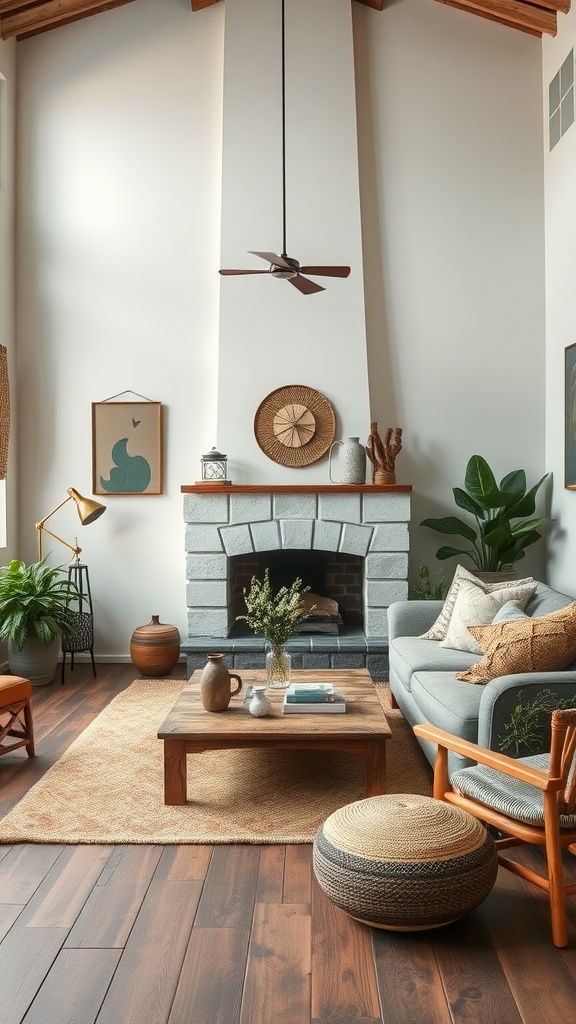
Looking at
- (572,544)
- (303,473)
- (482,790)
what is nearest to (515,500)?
(572,544)

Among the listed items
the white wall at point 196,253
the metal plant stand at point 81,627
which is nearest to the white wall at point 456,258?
the white wall at point 196,253

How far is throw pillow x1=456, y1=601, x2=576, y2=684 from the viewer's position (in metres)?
3.32

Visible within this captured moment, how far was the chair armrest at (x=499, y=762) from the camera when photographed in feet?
7.55

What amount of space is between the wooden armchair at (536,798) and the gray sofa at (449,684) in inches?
10.4

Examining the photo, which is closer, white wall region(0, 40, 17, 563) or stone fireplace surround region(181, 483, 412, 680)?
stone fireplace surround region(181, 483, 412, 680)

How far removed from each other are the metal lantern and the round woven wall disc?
0.99 ft

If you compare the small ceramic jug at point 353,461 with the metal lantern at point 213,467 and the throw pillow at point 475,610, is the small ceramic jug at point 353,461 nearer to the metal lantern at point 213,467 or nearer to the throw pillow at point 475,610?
the metal lantern at point 213,467

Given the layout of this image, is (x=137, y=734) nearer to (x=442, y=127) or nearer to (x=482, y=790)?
(x=482, y=790)

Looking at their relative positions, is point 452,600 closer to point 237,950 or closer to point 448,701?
point 448,701

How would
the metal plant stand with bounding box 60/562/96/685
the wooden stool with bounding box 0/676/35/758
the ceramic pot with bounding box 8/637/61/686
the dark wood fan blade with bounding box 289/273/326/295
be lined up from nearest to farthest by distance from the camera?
1. the wooden stool with bounding box 0/676/35/758
2. the dark wood fan blade with bounding box 289/273/326/295
3. the ceramic pot with bounding box 8/637/61/686
4. the metal plant stand with bounding box 60/562/96/685

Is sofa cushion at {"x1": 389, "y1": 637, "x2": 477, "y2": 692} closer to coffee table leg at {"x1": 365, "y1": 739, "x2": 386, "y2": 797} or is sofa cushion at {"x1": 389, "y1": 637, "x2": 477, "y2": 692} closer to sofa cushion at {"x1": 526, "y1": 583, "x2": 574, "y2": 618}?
sofa cushion at {"x1": 526, "y1": 583, "x2": 574, "y2": 618}

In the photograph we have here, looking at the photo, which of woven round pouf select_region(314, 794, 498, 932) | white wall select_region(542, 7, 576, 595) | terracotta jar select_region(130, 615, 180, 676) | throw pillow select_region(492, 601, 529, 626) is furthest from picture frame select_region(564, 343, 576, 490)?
woven round pouf select_region(314, 794, 498, 932)

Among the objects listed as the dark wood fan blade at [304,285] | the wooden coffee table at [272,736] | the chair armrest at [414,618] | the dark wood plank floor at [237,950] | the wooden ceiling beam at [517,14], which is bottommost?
the dark wood plank floor at [237,950]

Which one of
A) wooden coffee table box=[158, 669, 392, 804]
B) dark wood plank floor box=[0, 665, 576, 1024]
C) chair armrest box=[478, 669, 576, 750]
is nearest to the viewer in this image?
dark wood plank floor box=[0, 665, 576, 1024]
